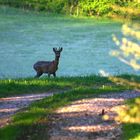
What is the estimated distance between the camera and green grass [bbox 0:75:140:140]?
35.3 feet

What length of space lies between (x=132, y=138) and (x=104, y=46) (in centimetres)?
3098

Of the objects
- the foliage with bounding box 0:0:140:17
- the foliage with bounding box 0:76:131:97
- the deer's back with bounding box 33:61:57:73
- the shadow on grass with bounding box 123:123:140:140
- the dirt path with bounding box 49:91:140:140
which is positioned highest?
the shadow on grass with bounding box 123:123:140:140

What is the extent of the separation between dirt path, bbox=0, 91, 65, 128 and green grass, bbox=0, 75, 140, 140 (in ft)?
0.79

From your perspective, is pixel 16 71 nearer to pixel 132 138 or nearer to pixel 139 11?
pixel 132 138

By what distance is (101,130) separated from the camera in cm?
1081

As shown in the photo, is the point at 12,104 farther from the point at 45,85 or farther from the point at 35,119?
the point at 45,85

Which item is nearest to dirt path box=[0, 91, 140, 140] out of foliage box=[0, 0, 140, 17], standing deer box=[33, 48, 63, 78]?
standing deer box=[33, 48, 63, 78]

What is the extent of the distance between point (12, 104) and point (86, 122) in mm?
3371

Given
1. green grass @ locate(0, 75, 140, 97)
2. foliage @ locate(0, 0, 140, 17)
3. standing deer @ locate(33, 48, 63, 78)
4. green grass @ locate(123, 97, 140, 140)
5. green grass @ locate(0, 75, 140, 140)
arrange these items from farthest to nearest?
foliage @ locate(0, 0, 140, 17) < standing deer @ locate(33, 48, 63, 78) < green grass @ locate(0, 75, 140, 97) < green grass @ locate(0, 75, 140, 140) < green grass @ locate(123, 97, 140, 140)

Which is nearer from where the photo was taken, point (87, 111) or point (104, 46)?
point (87, 111)

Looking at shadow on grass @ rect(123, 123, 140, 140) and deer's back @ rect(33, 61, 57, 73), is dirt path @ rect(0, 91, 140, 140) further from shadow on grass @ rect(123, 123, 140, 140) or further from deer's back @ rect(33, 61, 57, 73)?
deer's back @ rect(33, 61, 57, 73)

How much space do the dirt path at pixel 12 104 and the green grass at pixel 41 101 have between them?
242 mm

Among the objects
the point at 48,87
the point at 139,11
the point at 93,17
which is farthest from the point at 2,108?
the point at 93,17

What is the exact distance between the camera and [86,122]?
38.2ft
